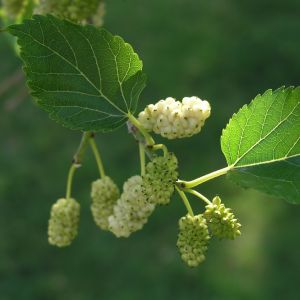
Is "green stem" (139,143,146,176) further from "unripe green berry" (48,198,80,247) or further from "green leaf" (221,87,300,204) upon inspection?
"unripe green berry" (48,198,80,247)

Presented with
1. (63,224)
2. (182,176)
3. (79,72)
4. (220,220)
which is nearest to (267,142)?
(220,220)

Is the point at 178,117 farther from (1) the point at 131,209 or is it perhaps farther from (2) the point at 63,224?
(2) the point at 63,224

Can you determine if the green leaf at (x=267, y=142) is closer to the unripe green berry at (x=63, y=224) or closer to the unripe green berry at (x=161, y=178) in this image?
the unripe green berry at (x=161, y=178)

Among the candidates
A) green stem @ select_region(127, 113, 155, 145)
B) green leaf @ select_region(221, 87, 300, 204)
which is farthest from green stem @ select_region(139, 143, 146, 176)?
green leaf @ select_region(221, 87, 300, 204)

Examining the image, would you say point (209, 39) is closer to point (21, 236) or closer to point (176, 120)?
point (21, 236)

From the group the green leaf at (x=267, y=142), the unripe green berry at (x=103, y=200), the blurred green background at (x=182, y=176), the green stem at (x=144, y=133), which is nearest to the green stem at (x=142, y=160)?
the green stem at (x=144, y=133)
